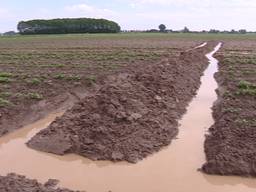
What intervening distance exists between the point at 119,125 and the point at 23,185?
3.95 metres

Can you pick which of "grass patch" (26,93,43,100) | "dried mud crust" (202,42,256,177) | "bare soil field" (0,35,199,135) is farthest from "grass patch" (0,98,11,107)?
"dried mud crust" (202,42,256,177)

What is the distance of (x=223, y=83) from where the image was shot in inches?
787

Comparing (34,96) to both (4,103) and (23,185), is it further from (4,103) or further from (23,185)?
(23,185)

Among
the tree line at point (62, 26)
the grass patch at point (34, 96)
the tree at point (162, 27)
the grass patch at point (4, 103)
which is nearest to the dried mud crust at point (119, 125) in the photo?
the grass patch at point (4, 103)

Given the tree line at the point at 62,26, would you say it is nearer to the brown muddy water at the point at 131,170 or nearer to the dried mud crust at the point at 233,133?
the dried mud crust at the point at 233,133

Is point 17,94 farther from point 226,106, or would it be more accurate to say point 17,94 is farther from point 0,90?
point 226,106

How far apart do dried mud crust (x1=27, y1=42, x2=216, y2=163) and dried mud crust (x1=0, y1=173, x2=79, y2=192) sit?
185 centimetres

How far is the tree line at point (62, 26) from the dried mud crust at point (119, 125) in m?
69.7

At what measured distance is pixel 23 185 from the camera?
30.2ft

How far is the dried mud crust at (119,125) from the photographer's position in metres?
11.4

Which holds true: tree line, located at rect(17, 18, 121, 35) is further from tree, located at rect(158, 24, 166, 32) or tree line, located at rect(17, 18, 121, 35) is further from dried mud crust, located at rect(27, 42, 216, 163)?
dried mud crust, located at rect(27, 42, 216, 163)

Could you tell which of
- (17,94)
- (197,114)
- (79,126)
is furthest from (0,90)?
(197,114)

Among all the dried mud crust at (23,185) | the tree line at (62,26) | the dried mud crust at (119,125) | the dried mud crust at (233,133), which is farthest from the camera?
the tree line at (62,26)

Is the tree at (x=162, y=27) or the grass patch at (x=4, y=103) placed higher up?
the grass patch at (x=4, y=103)
